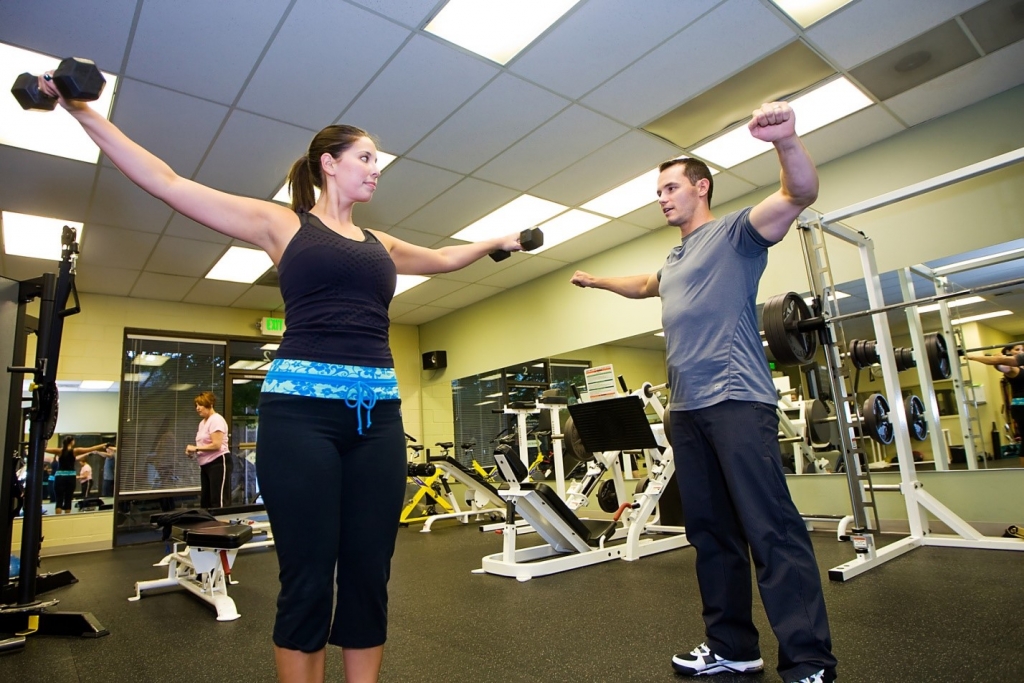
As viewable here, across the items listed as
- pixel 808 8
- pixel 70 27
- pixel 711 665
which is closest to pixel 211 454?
pixel 70 27

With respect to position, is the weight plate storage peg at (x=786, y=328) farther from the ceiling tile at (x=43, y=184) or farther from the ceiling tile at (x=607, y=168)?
the ceiling tile at (x=43, y=184)

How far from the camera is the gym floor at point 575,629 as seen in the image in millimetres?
1647

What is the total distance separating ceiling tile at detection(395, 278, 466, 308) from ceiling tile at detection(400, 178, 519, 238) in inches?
51.1

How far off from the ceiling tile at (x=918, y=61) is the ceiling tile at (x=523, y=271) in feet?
10.3

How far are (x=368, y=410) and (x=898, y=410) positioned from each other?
10.9 feet

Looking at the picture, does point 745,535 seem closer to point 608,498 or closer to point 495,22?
point 495,22

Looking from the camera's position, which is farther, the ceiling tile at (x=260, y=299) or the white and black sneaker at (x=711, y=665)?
the ceiling tile at (x=260, y=299)

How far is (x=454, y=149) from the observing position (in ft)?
12.9

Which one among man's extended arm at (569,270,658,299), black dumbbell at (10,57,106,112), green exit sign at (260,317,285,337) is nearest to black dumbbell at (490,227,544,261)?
man's extended arm at (569,270,658,299)

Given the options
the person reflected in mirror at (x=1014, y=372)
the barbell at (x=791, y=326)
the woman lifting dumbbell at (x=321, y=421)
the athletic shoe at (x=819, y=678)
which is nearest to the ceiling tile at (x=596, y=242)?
the person reflected in mirror at (x=1014, y=372)

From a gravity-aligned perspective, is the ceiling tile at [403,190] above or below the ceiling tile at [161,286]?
→ above

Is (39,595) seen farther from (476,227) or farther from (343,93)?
(476,227)

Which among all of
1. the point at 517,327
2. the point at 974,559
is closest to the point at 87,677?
the point at 974,559

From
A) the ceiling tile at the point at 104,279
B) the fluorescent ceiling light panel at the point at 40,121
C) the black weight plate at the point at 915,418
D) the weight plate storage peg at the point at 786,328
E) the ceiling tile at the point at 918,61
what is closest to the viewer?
the weight plate storage peg at the point at 786,328
